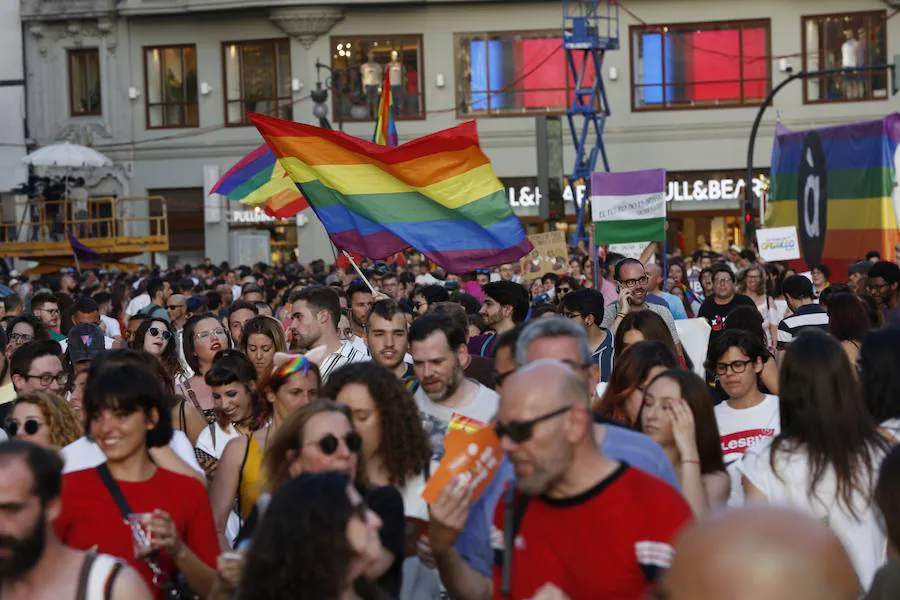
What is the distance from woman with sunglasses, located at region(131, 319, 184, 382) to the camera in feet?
32.7

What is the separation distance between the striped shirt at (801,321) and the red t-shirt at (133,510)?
21.6 feet

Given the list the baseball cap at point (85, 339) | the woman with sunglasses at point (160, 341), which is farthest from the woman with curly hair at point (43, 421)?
the baseball cap at point (85, 339)

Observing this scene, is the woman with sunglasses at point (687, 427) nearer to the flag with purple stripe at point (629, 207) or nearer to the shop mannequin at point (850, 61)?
the flag with purple stripe at point (629, 207)

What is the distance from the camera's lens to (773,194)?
73.4 feet

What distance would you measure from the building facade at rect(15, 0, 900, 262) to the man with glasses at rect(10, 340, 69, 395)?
31.7m

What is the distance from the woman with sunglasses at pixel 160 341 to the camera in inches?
392

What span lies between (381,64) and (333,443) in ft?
121

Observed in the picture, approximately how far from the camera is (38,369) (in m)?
8.30

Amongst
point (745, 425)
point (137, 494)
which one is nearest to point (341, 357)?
point (745, 425)

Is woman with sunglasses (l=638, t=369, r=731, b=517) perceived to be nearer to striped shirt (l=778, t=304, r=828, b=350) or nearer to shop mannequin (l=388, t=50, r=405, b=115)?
striped shirt (l=778, t=304, r=828, b=350)

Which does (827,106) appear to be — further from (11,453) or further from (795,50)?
(11,453)

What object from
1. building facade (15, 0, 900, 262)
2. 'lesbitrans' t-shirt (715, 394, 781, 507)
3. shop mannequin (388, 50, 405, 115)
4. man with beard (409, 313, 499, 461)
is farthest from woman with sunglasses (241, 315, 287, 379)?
building facade (15, 0, 900, 262)

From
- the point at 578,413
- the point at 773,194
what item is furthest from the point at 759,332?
the point at 773,194

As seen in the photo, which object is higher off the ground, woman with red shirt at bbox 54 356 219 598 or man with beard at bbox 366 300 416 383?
man with beard at bbox 366 300 416 383
